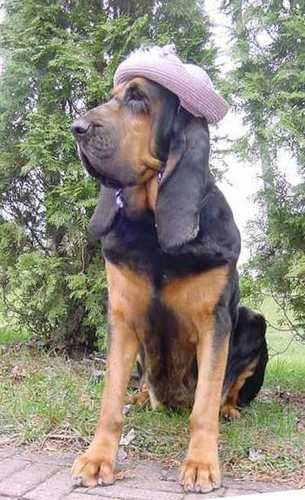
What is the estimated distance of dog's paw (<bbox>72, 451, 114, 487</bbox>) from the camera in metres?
2.88

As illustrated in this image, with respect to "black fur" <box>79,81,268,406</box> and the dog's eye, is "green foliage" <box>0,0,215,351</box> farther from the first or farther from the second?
the dog's eye

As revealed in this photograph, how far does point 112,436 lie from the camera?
10.1 ft

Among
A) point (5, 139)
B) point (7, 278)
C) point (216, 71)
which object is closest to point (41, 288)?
point (7, 278)

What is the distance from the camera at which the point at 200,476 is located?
286 centimetres

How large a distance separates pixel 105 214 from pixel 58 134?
224 cm

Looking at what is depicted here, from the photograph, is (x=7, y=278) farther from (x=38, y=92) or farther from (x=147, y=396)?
(x=147, y=396)

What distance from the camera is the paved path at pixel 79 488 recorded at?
2783 millimetres

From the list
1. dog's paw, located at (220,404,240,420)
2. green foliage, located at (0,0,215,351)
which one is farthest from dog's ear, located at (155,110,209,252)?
green foliage, located at (0,0,215,351)

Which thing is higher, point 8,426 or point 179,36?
point 179,36

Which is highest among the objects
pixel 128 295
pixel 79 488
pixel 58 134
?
pixel 58 134

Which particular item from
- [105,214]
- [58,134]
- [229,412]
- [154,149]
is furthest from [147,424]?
[58,134]

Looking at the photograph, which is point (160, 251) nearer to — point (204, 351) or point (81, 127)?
point (204, 351)

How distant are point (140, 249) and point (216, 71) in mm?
2751

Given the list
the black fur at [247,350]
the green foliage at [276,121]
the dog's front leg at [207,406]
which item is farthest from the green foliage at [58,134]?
the dog's front leg at [207,406]
